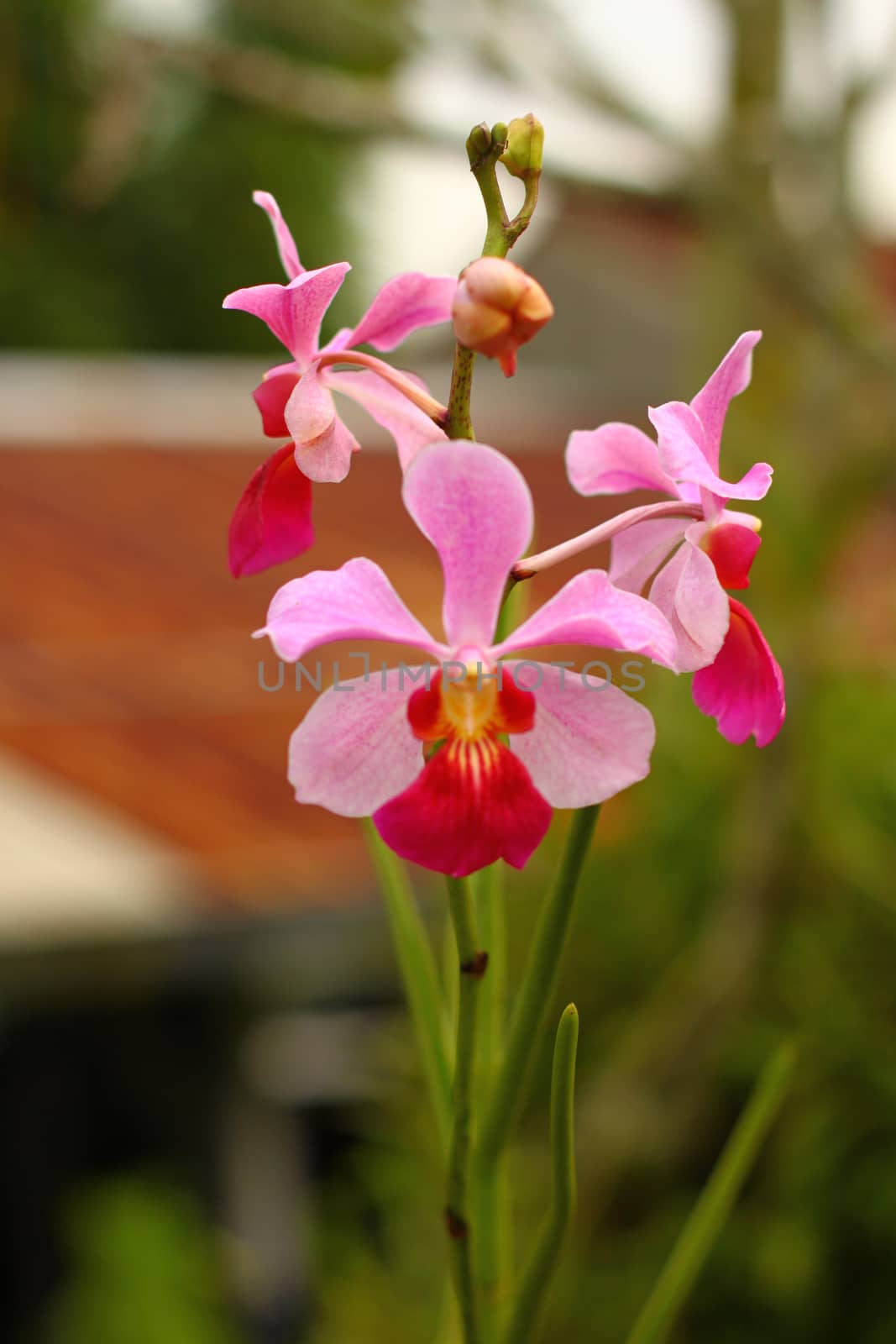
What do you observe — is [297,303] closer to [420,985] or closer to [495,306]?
[495,306]

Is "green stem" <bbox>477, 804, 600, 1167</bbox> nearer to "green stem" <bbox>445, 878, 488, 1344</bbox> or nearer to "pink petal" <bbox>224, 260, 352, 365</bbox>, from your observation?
"green stem" <bbox>445, 878, 488, 1344</bbox>

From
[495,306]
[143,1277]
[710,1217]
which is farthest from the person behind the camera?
[143,1277]

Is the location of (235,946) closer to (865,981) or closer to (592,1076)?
(592,1076)

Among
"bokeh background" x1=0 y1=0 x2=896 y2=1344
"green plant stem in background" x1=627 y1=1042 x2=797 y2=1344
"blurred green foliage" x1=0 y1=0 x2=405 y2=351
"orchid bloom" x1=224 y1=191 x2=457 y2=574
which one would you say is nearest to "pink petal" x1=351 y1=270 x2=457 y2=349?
"orchid bloom" x1=224 y1=191 x2=457 y2=574

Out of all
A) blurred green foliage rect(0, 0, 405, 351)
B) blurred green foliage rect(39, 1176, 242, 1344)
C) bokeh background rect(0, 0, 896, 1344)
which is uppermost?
blurred green foliage rect(0, 0, 405, 351)

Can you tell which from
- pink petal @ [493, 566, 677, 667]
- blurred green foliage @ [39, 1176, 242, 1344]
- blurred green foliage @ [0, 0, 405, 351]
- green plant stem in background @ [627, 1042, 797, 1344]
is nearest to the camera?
pink petal @ [493, 566, 677, 667]

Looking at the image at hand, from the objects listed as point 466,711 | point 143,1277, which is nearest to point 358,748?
point 466,711

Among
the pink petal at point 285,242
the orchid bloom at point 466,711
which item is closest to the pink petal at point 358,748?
the orchid bloom at point 466,711
